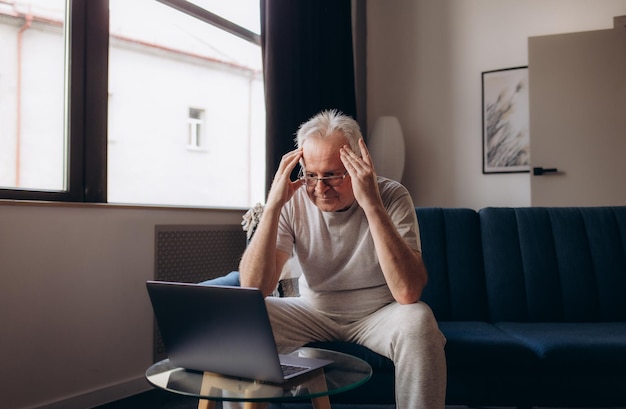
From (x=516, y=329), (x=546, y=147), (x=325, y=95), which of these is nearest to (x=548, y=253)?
(x=516, y=329)

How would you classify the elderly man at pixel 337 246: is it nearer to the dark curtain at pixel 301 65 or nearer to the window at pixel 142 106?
the window at pixel 142 106

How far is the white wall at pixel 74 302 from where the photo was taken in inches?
75.6

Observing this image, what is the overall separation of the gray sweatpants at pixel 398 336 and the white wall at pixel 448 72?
2506 millimetres

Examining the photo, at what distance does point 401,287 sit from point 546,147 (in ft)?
7.80

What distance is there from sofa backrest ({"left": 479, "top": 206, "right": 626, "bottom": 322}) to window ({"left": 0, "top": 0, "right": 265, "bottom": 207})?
163 cm

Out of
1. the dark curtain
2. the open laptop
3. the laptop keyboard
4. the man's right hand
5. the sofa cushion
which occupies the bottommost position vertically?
the sofa cushion

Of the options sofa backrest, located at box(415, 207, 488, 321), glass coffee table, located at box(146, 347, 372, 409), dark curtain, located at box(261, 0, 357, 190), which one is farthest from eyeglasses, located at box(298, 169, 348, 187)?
dark curtain, located at box(261, 0, 357, 190)

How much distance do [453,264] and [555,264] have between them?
1.28ft

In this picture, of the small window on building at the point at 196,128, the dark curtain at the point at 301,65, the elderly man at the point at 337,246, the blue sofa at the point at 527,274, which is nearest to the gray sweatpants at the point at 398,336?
the elderly man at the point at 337,246

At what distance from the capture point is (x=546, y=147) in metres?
3.48

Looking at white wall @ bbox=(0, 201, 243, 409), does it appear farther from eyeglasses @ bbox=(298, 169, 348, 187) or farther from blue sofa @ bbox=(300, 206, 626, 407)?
blue sofa @ bbox=(300, 206, 626, 407)

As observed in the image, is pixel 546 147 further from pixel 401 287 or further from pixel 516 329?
pixel 401 287

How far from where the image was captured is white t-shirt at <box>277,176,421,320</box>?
66.3 inches

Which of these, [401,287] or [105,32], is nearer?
[401,287]
